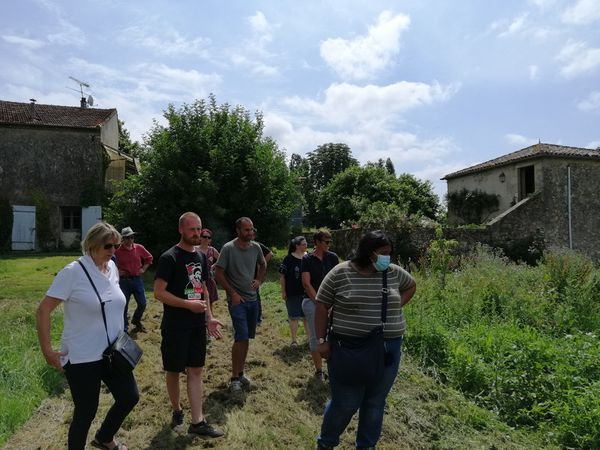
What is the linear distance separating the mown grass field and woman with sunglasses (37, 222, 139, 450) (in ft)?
2.89

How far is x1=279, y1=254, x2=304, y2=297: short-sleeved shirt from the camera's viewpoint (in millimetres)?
7027

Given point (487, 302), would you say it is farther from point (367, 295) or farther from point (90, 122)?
point (90, 122)

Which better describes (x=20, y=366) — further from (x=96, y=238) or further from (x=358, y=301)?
(x=358, y=301)

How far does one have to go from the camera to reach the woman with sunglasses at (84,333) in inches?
126

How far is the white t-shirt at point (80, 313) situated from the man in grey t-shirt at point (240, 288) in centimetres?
199

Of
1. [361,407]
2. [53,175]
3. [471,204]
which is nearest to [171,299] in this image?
[361,407]

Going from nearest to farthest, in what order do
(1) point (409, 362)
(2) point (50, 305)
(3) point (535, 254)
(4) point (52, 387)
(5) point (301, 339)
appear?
(2) point (50, 305), (4) point (52, 387), (1) point (409, 362), (5) point (301, 339), (3) point (535, 254)

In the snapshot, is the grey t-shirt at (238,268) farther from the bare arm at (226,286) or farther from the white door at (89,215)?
the white door at (89,215)

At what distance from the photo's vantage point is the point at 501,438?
4.37m

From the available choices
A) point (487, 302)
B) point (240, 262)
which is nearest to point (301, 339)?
point (240, 262)

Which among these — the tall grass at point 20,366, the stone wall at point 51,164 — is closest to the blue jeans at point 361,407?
the tall grass at point 20,366

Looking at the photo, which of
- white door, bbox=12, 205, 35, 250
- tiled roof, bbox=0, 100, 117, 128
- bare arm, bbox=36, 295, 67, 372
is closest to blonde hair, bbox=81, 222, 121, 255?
bare arm, bbox=36, 295, 67, 372

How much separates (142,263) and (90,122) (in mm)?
20554

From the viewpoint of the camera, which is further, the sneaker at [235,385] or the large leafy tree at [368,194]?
Answer: the large leafy tree at [368,194]
